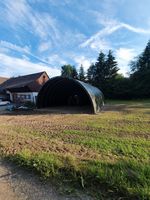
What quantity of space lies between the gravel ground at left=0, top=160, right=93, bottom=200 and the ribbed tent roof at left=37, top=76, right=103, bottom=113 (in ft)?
33.5

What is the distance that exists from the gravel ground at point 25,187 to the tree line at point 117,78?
2495cm

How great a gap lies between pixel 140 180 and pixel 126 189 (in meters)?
0.43

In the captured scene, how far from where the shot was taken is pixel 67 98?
78.9 feet

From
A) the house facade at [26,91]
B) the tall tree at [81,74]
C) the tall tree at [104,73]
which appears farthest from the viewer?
the tall tree at [81,74]

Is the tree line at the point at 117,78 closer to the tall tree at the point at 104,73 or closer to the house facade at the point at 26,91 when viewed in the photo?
the tall tree at the point at 104,73

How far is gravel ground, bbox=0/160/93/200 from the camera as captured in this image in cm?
307

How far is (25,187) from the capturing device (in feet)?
11.1

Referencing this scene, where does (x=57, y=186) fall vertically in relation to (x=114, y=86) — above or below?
below

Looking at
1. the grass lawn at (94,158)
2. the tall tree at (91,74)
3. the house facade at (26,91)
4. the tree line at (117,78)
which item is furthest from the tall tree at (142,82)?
the grass lawn at (94,158)

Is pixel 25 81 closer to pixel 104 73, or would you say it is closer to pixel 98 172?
pixel 104 73

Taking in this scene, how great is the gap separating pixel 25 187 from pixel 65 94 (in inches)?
789

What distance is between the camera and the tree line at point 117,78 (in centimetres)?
3020

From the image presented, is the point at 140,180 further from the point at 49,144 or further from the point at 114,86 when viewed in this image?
the point at 114,86

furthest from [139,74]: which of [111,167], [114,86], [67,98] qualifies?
[111,167]
